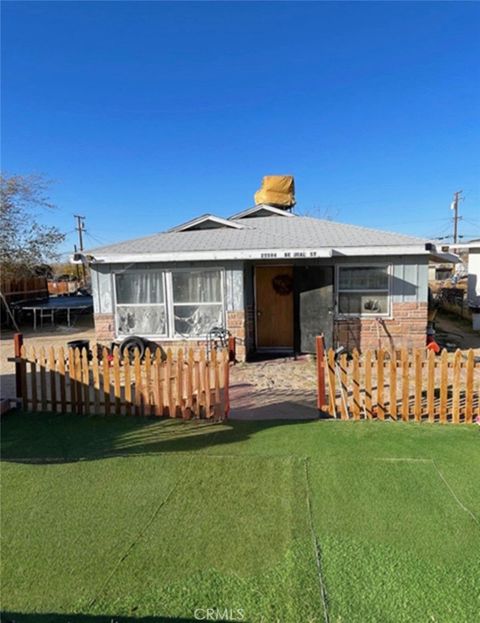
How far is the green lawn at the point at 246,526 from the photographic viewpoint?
2.57m

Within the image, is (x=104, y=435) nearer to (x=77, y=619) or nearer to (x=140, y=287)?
(x=77, y=619)

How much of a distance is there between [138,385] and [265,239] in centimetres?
623

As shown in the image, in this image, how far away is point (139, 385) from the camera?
A: 19.7 feet

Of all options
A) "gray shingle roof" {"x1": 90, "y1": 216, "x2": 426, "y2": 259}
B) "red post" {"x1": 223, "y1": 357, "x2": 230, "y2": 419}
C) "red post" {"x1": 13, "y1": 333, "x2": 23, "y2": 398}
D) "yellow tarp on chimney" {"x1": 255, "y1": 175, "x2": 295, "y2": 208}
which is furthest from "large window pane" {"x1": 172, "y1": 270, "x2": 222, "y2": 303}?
"yellow tarp on chimney" {"x1": 255, "y1": 175, "x2": 295, "y2": 208}

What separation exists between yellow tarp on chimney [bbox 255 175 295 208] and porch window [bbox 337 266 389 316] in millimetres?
6960

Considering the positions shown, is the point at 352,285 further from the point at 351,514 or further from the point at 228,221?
the point at 351,514

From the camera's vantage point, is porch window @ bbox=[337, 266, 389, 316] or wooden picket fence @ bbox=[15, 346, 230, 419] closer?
wooden picket fence @ bbox=[15, 346, 230, 419]

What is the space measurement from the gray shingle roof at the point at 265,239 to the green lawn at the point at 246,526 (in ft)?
18.9

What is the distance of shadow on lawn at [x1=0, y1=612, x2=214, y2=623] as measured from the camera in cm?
244

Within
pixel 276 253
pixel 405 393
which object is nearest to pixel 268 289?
pixel 276 253

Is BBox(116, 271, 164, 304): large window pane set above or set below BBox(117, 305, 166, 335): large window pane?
above

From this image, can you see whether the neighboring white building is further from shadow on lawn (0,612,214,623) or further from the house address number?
shadow on lawn (0,612,214,623)

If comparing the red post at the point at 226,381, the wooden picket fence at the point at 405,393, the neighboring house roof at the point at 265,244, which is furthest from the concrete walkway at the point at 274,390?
the neighboring house roof at the point at 265,244
